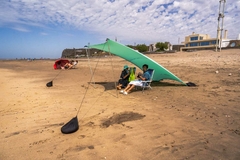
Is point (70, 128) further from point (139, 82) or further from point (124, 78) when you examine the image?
point (124, 78)

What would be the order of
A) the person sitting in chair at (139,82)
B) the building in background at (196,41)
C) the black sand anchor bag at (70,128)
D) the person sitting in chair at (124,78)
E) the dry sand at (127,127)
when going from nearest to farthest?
the dry sand at (127,127) → the black sand anchor bag at (70,128) → the person sitting in chair at (139,82) → the person sitting in chair at (124,78) → the building in background at (196,41)

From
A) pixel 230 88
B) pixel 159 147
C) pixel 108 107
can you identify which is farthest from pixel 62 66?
pixel 159 147

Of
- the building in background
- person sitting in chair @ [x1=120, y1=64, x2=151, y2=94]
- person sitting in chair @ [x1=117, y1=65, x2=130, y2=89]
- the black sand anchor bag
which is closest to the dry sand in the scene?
the black sand anchor bag

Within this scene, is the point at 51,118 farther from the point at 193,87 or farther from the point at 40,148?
the point at 193,87

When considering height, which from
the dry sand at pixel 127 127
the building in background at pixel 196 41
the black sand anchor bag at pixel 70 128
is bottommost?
the dry sand at pixel 127 127

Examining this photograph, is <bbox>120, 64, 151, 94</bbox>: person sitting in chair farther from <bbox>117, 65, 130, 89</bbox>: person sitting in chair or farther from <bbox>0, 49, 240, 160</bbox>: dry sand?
<bbox>117, 65, 130, 89</bbox>: person sitting in chair

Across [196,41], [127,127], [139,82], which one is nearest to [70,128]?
[127,127]

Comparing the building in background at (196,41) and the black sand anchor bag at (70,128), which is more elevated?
the building in background at (196,41)

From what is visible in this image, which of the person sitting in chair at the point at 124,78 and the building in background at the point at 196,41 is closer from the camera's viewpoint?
the person sitting in chair at the point at 124,78

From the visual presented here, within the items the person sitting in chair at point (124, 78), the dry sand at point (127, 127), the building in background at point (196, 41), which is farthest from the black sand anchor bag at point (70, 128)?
the building in background at point (196, 41)

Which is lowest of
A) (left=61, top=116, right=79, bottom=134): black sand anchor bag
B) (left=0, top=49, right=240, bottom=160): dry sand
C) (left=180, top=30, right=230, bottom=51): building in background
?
(left=0, top=49, right=240, bottom=160): dry sand

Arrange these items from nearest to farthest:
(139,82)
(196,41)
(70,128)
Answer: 1. (70,128)
2. (139,82)
3. (196,41)

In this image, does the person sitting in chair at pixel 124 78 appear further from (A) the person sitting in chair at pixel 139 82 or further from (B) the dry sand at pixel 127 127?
(B) the dry sand at pixel 127 127

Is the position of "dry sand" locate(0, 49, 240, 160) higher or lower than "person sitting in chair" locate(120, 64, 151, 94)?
lower
